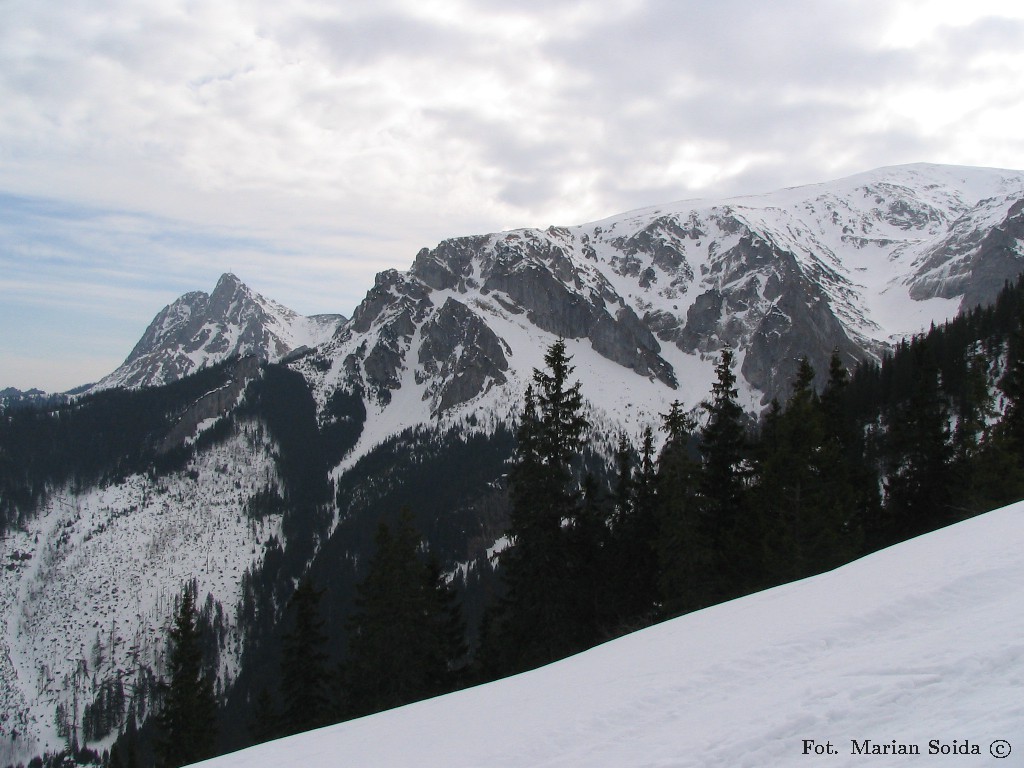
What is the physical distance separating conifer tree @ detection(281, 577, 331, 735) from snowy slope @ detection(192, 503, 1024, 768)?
16.4 m

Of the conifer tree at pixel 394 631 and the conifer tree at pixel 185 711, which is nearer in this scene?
the conifer tree at pixel 394 631

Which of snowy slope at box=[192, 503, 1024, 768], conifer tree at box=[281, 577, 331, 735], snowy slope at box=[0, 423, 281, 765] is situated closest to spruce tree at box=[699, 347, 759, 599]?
snowy slope at box=[192, 503, 1024, 768]

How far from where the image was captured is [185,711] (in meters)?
27.9

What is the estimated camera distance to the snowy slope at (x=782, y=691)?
6.12m

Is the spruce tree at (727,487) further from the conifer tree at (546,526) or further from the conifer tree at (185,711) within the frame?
the conifer tree at (185,711)

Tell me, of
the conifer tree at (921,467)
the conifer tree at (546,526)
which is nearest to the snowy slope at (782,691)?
the conifer tree at (546,526)

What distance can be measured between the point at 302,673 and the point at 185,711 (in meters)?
5.79

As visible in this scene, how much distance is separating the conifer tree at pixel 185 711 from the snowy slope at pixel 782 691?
1954cm

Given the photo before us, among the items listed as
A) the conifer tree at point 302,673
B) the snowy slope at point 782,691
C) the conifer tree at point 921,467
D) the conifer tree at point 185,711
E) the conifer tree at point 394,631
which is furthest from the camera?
the conifer tree at point 921,467

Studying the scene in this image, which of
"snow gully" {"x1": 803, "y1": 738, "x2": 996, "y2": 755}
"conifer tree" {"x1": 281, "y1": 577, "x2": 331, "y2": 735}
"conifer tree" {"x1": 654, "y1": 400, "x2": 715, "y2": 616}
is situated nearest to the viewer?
"snow gully" {"x1": 803, "y1": 738, "x2": 996, "y2": 755}

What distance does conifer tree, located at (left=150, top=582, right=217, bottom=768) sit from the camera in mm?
27438

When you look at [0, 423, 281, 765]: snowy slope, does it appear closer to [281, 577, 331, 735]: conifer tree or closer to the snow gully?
[281, 577, 331, 735]: conifer tree

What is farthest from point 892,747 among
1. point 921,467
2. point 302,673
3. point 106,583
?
point 106,583

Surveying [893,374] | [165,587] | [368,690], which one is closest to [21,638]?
[165,587]
